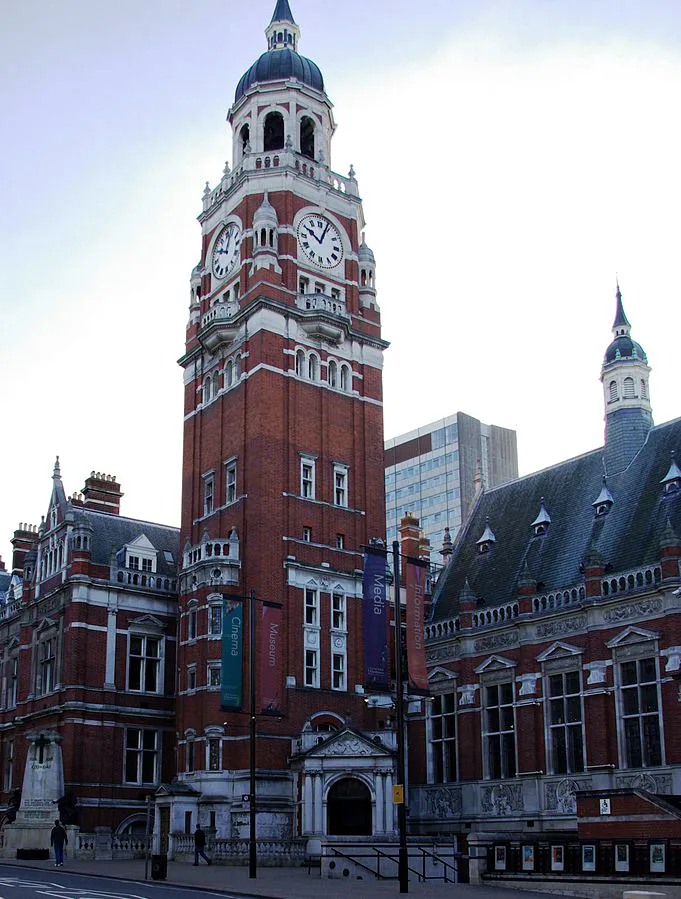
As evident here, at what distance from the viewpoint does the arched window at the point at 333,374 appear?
59375 millimetres

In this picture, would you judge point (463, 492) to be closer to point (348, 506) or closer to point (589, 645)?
point (348, 506)

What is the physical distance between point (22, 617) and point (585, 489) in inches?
1271

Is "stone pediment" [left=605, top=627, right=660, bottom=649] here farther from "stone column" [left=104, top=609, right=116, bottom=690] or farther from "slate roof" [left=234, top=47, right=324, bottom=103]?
"slate roof" [left=234, top=47, right=324, bottom=103]

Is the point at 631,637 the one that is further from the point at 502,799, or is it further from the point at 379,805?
the point at 379,805

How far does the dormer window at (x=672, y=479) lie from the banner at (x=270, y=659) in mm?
17601

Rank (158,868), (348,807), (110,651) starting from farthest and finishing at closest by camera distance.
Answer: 1. (110,651)
2. (348,807)
3. (158,868)

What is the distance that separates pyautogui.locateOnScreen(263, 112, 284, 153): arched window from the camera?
65.0 m

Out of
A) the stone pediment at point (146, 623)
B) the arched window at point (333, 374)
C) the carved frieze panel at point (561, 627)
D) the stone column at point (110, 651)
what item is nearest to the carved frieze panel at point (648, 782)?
the carved frieze panel at point (561, 627)

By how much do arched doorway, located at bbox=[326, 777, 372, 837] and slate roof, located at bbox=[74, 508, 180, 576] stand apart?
1772 centimetres

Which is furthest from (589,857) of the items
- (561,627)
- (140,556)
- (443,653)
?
(140,556)

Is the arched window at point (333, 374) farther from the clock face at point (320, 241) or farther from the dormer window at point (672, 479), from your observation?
the dormer window at point (672, 479)

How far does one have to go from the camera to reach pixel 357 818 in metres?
47.4

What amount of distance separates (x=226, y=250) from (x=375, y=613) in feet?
83.7

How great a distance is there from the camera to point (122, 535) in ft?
206
